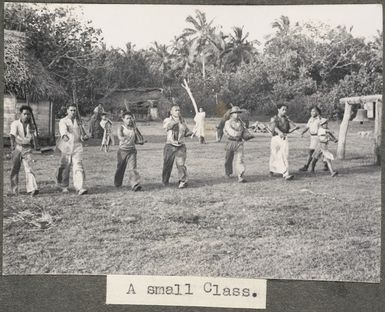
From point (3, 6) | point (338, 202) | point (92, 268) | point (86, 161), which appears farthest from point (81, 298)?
point (3, 6)

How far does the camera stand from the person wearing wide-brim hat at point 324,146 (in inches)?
93.7

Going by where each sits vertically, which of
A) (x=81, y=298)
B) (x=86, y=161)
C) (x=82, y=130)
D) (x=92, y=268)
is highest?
(x=82, y=130)

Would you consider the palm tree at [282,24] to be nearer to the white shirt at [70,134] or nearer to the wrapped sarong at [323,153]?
the wrapped sarong at [323,153]

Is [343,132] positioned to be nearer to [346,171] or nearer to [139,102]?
[346,171]

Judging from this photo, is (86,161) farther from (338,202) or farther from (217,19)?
(338,202)

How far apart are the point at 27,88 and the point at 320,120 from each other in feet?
5.09

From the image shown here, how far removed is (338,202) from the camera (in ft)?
7.68

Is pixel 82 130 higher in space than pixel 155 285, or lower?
higher

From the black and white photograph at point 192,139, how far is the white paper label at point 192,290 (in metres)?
0.04

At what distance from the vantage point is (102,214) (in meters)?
2.32

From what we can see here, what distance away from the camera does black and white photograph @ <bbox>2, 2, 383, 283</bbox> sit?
7.52 feet

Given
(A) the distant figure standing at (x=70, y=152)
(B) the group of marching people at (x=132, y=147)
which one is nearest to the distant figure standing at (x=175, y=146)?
(B) the group of marching people at (x=132, y=147)

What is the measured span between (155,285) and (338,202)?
1.04 meters

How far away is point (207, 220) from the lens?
Result: 7.61 feet
